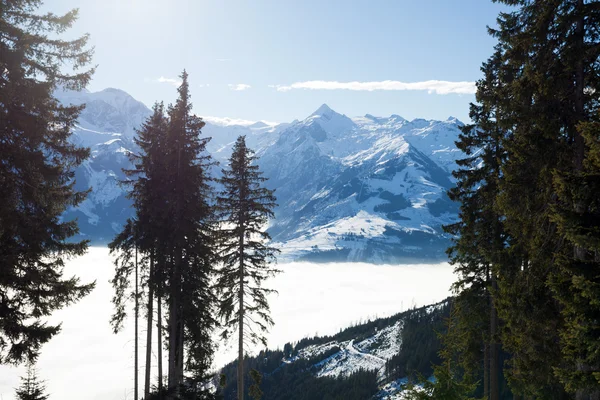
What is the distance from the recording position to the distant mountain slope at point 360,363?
14338 cm

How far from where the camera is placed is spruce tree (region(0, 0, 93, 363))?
1283 centimetres

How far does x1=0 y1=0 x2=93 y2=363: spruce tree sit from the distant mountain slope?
128 meters

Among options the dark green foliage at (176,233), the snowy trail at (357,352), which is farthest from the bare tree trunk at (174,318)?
the snowy trail at (357,352)

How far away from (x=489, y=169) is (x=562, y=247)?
26.4ft

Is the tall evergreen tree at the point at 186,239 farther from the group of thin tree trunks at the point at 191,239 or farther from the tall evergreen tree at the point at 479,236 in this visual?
the tall evergreen tree at the point at 479,236

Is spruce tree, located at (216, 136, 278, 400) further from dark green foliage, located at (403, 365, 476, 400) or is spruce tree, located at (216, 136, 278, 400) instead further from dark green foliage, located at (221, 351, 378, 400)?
dark green foliage, located at (221, 351, 378, 400)

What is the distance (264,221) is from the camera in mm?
23609

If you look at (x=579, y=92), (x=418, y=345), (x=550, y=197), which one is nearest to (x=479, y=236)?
(x=550, y=197)

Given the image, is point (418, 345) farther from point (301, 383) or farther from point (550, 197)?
point (550, 197)

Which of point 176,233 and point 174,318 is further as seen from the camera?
point 174,318

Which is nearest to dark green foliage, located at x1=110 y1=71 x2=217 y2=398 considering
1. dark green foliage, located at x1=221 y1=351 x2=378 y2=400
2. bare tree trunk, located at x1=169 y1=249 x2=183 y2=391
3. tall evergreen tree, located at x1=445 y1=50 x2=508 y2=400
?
bare tree trunk, located at x1=169 y1=249 x2=183 y2=391

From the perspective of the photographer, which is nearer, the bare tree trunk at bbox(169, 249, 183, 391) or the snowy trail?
the bare tree trunk at bbox(169, 249, 183, 391)

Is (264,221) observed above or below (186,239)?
above

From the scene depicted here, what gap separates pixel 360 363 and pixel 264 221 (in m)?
161
